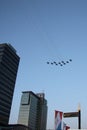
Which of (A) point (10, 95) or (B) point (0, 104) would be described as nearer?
(B) point (0, 104)

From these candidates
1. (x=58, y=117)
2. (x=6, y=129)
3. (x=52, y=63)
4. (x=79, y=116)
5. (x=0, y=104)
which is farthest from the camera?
(x=6, y=129)

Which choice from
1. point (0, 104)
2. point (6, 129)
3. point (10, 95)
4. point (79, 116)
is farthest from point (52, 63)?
point (6, 129)

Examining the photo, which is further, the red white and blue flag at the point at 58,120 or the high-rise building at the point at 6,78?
the high-rise building at the point at 6,78

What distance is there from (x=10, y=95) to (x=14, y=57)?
31707 mm

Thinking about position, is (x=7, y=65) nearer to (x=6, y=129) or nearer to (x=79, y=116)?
(x=6, y=129)

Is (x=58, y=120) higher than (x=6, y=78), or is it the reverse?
(x=6, y=78)

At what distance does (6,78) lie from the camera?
153375 mm

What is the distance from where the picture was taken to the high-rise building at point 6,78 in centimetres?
14750

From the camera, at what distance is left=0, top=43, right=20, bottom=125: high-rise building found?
148 meters

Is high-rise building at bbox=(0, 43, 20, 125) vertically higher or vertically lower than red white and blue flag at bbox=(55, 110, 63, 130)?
higher

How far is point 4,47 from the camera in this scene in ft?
509

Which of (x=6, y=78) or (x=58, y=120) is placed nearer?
(x=58, y=120)

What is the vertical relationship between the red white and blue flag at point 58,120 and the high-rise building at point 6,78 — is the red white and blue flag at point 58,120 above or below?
below

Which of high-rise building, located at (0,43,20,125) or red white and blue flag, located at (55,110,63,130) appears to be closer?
red white and blue flag, located at (55,110,63,130)
